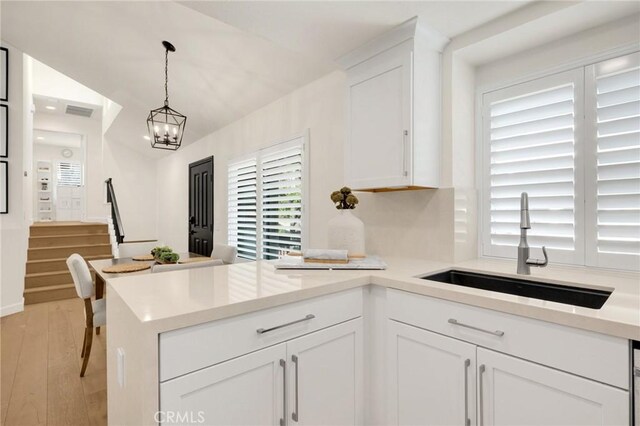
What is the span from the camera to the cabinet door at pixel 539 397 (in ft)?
3.06

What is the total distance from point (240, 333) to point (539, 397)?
3.32ft

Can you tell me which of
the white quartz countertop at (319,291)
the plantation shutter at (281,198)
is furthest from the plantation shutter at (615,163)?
the plantation shutter at (281,198)

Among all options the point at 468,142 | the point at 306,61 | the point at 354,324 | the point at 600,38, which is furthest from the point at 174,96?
the point at 600,38

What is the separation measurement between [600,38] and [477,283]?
141cm

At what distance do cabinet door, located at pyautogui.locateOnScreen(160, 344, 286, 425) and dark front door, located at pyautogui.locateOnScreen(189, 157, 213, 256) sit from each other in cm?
416

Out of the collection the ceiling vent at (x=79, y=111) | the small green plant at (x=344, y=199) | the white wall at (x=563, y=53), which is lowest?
the small green plant at (x=344, y=199)

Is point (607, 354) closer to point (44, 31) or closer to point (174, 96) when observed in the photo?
point (174, 96)

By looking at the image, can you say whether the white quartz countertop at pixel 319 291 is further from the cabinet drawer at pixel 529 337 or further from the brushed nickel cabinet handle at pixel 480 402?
the brushed nickel cabinet handle at pixel 480 402

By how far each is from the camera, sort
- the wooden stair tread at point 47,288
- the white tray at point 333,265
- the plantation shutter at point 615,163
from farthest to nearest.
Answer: the wooden stair tread at point 47,288 < the white tray at point 333,265 < the plantation shutter at point 615,163

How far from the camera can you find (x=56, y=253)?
16.9ft

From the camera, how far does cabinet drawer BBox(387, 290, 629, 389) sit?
36.6 inches

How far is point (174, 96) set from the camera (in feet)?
13.8

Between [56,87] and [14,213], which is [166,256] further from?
[56,87]

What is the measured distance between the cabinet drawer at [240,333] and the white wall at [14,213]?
4207mm
